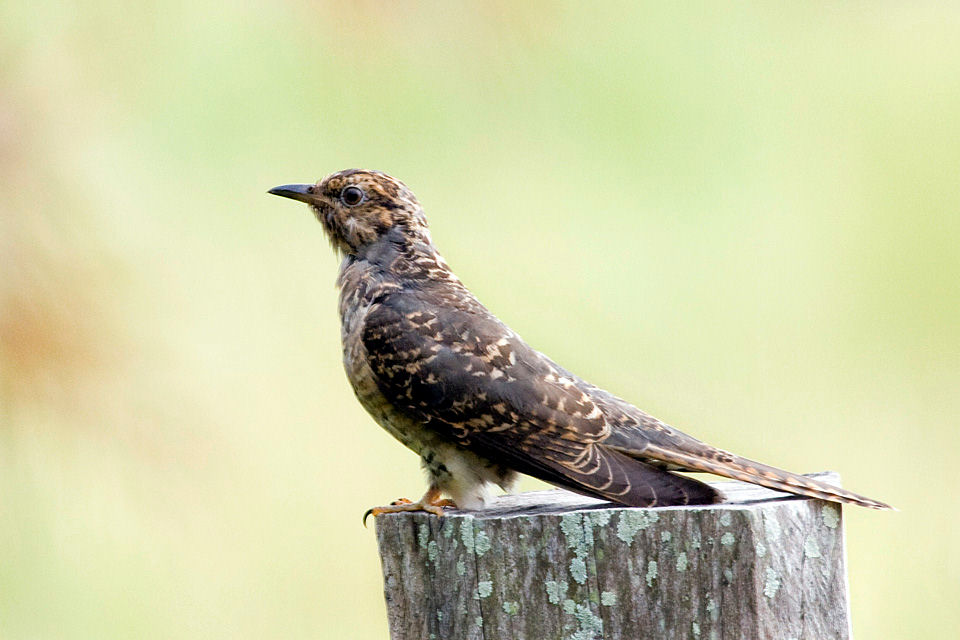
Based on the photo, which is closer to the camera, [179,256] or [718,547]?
[718,547]

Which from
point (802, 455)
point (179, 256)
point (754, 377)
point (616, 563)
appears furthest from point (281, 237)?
point (616, 563)

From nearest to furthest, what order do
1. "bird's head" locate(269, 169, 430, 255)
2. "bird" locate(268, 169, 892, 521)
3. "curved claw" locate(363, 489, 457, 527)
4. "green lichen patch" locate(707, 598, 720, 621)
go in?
"green lichen patch" locate(707, 598, 720, 621) → "bird" locate(268, 169, 892, 521) → "curved claw" locate(363, 489, 457, 527) → "bird's head" locate(269, 169, 430, 255)

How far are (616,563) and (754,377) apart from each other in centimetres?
337

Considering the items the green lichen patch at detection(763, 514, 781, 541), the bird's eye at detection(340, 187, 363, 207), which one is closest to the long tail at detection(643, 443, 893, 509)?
the green lichen patch at detection(763, 514, 781, 541)

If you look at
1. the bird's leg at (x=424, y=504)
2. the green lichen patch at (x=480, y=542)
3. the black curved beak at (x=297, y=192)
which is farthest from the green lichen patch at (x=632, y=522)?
the black curved beak at (x=297, y=192)

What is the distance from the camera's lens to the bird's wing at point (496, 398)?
3033mm

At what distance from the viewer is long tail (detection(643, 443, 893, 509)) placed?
2574 millimetres

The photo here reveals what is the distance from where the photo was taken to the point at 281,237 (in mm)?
6227

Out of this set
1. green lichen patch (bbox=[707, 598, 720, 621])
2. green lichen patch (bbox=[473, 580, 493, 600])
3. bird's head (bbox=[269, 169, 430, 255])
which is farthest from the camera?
bird's head (bbox=[269, 169, 430, 255])

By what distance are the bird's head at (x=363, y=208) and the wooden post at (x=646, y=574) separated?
1616 millimetres

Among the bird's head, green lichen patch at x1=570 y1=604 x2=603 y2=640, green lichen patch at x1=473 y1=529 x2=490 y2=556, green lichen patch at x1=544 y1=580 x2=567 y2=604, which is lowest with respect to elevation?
green lichen patch at x1=570 y1=604 x2=603 y2=640

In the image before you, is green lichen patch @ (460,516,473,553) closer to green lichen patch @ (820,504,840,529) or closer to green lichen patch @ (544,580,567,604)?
green lichen patch @ (544,580,567,604)

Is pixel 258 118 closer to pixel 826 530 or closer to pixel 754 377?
pixel 754 377

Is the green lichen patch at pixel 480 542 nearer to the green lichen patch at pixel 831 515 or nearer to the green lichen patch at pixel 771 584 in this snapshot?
the green lichen patch at pixel 771 584
